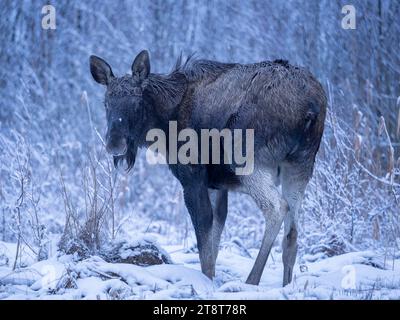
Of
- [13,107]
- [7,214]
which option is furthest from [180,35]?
[7,214]

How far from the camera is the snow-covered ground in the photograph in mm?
5926

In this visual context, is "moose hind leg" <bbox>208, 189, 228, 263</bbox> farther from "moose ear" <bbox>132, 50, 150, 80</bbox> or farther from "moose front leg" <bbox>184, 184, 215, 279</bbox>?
"moose ear" <bbox>132, 50, 150, 80</bbox>

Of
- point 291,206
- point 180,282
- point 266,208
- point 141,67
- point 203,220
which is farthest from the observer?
point 141,67

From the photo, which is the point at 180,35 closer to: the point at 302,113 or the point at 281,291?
the point at 302,113

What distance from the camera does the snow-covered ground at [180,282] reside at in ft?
19.4

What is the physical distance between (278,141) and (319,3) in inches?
292

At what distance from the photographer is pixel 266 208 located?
679cm

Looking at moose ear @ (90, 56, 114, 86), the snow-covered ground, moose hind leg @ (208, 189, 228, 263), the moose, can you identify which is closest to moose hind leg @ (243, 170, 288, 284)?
the moose

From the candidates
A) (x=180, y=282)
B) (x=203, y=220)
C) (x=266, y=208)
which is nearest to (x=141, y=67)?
(x=203, y=220)

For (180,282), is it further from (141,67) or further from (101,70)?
(101,70)

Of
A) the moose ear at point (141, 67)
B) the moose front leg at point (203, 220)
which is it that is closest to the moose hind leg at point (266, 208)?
the moose front leg at point (203, 220)

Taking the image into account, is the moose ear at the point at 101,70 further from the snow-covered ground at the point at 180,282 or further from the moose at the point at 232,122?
the snow-covered ground at the point at 180,282

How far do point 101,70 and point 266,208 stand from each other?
218cm

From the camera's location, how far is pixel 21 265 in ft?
24.9
